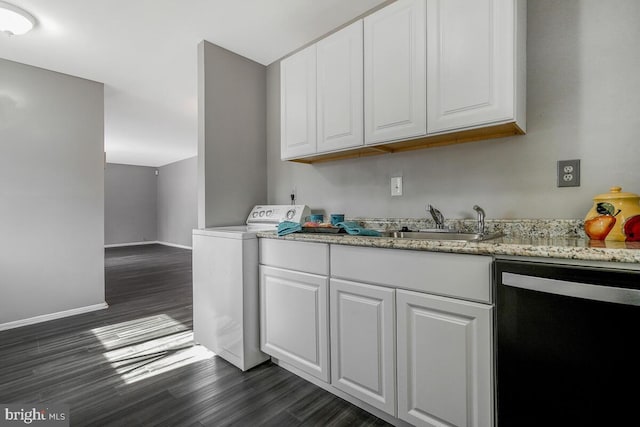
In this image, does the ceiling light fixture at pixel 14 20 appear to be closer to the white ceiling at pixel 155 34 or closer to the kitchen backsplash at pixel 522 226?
the white ceiling at pixel 155 34

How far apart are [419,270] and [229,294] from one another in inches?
49.9

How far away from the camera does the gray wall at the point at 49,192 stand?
107 inches

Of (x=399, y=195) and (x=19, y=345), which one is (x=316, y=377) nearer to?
(x=399, y=195)

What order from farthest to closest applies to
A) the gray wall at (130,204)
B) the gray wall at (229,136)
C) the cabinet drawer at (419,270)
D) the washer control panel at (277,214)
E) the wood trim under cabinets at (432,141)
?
the gray wall at (130,204), the gray wall at (229,136), the washer control panel at (277,214), the wood trim under cabinets at (432,141), the cabinet drawer at (419,270)

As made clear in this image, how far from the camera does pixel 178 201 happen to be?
820cm

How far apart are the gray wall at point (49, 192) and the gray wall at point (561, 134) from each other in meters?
3.28

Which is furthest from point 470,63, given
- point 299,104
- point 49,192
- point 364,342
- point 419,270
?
point 49,192

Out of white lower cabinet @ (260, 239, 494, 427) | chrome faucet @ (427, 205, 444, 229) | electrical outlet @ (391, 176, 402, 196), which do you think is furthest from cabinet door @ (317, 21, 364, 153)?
white lower cabinet @ (260, 239, 494, 427)

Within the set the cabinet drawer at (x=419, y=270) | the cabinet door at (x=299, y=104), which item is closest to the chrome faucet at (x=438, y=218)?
the cabinet drawer at (x=419, y=270)

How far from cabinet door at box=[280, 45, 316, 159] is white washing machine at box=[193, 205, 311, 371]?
1.54ft

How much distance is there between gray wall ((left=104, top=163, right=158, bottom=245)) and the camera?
826 centimetres

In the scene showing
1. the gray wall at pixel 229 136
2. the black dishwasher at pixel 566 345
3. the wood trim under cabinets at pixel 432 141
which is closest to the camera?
the black dishwasher at pixel 566 345

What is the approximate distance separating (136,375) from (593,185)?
263 centimetres
